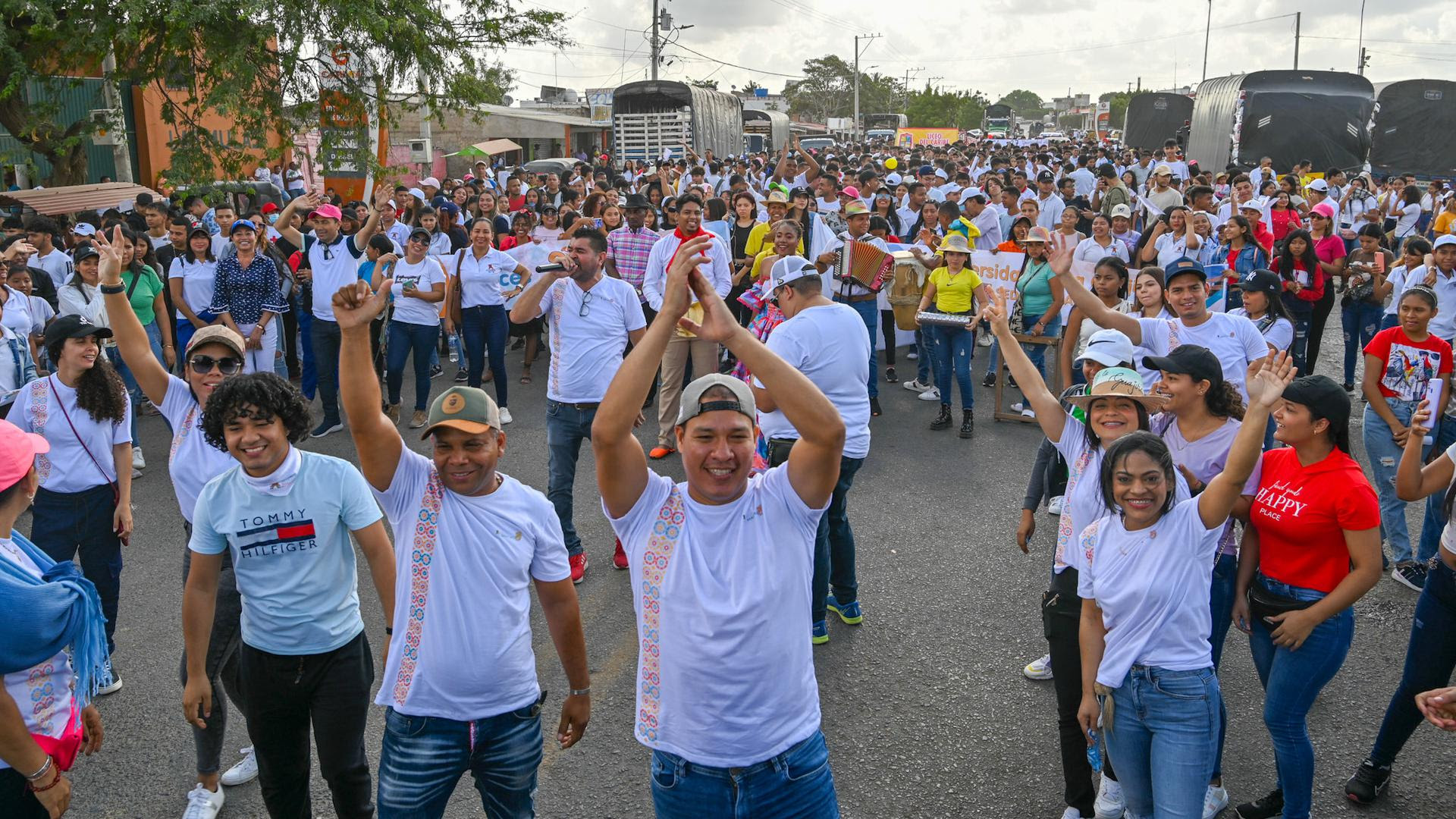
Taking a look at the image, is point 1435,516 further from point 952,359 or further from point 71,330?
point 71,330

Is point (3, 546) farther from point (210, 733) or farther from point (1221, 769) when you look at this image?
point (1221, 769)

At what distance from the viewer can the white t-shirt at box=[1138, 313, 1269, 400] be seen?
5.83m

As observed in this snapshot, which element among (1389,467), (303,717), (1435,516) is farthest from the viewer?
(1389,467)

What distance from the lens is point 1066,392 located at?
4.98 metres

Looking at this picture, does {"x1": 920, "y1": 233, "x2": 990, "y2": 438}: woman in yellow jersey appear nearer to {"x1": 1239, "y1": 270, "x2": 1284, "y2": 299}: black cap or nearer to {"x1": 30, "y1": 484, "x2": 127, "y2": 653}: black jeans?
{"x1": 1239, "y1": 270, "x2": 1284, "y2": 299}: black cap

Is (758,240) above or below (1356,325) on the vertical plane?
above

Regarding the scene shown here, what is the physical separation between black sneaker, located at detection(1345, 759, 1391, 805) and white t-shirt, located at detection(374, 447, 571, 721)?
3300 millimetres

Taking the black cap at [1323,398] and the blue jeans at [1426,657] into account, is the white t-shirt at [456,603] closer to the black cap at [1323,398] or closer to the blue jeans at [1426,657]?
the black cap at [1323,398]

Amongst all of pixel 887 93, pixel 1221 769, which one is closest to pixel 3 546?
pixel 1221 769

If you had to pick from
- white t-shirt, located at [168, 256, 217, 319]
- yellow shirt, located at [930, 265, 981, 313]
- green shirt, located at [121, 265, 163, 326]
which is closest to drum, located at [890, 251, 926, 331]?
yellow shirt, located at [930, 265, 981, 313]

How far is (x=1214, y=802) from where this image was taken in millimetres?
4223

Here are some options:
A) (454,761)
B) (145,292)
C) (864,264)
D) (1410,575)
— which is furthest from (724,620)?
(145,292)

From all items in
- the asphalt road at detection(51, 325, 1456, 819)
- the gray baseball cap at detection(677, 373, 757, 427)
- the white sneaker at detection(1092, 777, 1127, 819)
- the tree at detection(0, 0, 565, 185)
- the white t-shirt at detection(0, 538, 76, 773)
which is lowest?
the asphalt road at detection(51, 325, 1456, 819)

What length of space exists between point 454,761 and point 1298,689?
115 inches
